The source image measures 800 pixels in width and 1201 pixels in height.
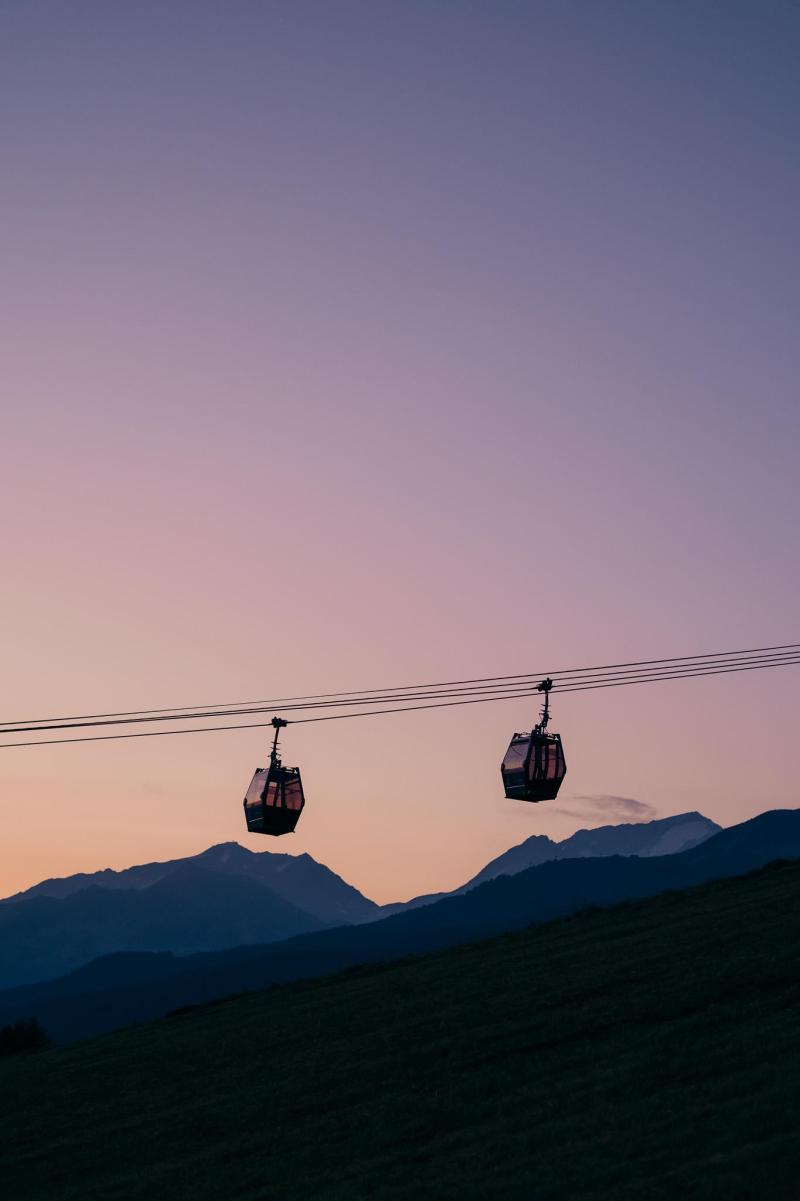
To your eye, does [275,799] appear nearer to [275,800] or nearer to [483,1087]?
[275,800]

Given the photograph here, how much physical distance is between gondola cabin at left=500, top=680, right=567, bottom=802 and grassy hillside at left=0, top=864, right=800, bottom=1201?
657cm

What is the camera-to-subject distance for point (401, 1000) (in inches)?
2048

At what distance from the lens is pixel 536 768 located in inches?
1650

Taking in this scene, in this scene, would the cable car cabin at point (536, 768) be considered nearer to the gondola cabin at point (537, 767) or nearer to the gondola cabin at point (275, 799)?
the gondola cabin at point (537, 767)

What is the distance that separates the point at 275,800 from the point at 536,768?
354 inches

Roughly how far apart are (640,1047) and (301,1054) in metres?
16.4

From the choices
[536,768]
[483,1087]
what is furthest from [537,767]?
[483,1087]

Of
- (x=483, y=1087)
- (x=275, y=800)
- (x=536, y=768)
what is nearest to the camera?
(x=483, y=1087)

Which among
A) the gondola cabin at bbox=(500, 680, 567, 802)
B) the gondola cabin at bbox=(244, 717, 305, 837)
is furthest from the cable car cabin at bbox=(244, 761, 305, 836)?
the gondola cabin at bbox=(500, 680, 567, 802)

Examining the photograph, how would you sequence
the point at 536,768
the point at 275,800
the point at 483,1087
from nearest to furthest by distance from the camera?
Result: 1. the point at 483,1087
2. the point at 536,768
3. the point at 275,800

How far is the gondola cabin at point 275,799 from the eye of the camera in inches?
1736

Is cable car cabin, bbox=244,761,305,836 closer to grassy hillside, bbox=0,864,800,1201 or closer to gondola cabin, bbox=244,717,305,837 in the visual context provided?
gondola cabin, bbox=244,717,305,837

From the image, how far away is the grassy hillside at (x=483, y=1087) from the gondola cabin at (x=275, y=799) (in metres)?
7.68

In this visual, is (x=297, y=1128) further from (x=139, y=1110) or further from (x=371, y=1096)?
(x=139, y=1110)
